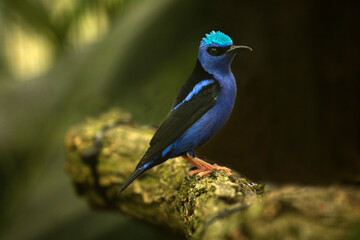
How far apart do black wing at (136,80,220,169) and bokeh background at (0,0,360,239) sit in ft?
1.61

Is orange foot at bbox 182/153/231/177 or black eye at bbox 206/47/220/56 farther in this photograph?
orange foot at bbox 182/153/231/177

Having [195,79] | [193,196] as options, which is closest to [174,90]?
[195,79]

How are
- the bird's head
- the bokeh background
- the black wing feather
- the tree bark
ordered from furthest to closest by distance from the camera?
the bokeh background < the black wing feather < the bird's head < the tree bark

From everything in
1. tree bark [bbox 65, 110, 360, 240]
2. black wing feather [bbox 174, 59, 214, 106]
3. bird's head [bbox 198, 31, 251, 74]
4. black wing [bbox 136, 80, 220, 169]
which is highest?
bird's head [bbox 198, 31, 251, 74]

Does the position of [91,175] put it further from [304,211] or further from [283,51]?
[304,211]

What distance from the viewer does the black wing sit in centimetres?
238

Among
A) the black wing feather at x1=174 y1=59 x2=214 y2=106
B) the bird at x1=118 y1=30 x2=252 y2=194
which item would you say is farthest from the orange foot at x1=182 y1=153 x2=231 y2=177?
the black wing feather at x1=174 y1=59 x2=214 y2=106

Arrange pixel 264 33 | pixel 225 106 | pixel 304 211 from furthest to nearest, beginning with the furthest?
1. pixel 264 33
2. pixel 225 106
3. pixel 304 211

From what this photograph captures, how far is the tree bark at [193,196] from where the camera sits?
1482 millimetres

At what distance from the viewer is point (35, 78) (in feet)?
18.4

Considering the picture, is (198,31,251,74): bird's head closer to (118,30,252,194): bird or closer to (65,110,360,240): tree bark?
(118,30,252,194): bird

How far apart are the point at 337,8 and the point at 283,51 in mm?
636

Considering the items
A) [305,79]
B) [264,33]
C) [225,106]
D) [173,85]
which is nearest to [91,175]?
[173,85]

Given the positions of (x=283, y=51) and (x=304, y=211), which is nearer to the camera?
(x=304, y=211)
